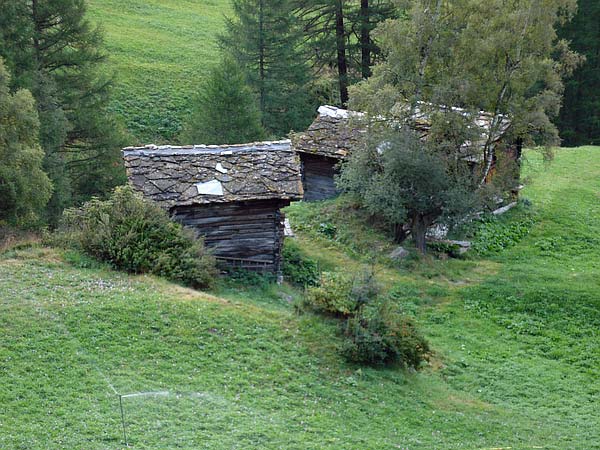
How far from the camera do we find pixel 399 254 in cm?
2281

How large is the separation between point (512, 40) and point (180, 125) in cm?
2371

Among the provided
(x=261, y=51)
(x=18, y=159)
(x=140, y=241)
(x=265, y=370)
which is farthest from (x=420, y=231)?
(x=261, y=51)

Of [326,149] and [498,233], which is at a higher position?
[326,149]

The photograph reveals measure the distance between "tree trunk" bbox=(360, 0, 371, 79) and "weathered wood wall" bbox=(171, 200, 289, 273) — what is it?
75.9 ft

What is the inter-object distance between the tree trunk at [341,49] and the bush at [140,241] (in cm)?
2411

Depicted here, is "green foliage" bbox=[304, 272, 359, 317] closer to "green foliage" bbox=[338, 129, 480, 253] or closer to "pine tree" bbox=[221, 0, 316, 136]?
"green foliage" bbox=[338, 129, 480, 253]

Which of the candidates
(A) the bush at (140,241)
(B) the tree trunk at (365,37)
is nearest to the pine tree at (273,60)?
(B) the tree trunk at (365,37)

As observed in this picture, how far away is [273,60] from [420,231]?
739 inches

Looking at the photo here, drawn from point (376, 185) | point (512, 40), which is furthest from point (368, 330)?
point (512, 40)

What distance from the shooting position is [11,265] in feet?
54.5

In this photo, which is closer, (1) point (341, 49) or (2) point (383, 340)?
(2) point (383, 340)

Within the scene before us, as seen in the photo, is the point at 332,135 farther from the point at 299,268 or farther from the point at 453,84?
the point at 299,268

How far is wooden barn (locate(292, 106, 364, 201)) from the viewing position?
2681 centimetres

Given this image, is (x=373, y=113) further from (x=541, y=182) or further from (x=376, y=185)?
(x=541, y=182)
